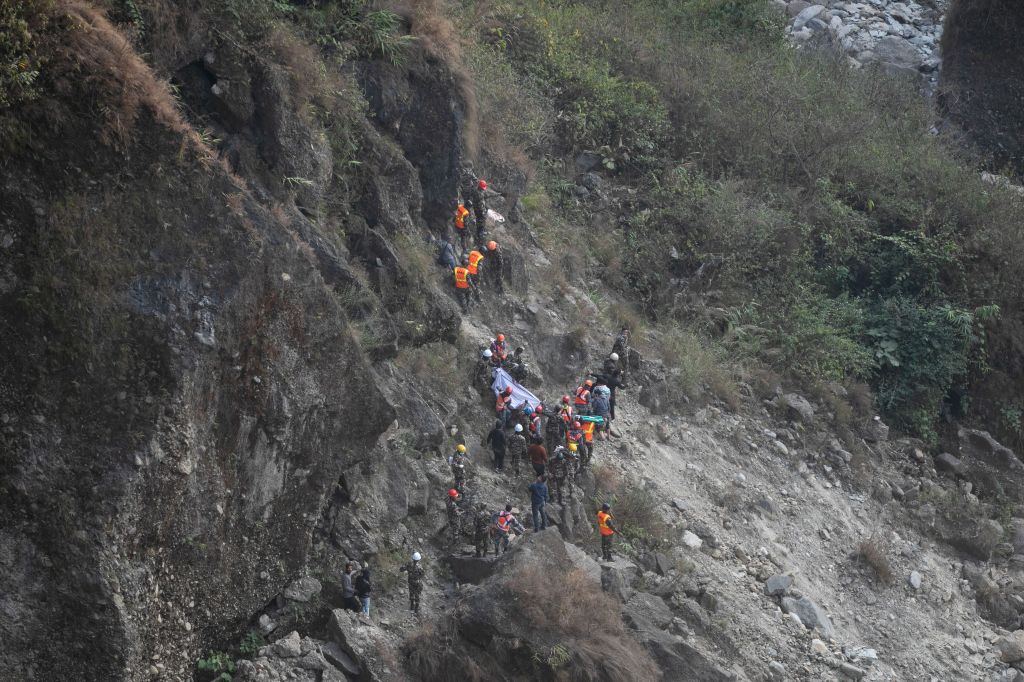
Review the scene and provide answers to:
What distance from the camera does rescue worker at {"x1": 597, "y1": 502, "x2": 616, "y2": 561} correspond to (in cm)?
1519

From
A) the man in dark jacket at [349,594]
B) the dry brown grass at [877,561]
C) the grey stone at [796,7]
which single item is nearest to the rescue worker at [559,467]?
the man in dark jacket at [349,594]

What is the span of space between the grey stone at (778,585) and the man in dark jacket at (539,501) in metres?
3.93

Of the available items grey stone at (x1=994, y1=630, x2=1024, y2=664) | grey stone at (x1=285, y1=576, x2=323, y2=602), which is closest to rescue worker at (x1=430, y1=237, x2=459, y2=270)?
grey stone at (x1=285, y1=576, x2=323, y2=602)

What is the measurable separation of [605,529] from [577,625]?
284 cm

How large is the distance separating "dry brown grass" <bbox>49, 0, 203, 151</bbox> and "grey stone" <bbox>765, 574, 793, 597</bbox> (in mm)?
11023

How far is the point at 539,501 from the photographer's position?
15148 mm

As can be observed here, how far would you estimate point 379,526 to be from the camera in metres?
13.8

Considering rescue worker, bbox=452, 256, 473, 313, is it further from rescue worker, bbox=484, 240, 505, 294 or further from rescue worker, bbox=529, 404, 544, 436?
rescue worker, bbox=529, 404, 544, 436

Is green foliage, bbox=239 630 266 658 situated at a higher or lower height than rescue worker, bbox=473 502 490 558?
higher

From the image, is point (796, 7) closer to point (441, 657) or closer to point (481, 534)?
point (481, 534)

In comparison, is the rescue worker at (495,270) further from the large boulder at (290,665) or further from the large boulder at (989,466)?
the large boulder at (989,466)

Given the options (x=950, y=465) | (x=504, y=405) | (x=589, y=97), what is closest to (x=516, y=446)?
(x=504, y=405)

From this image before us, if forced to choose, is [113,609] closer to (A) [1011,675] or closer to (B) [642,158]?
(A) [1011,675]

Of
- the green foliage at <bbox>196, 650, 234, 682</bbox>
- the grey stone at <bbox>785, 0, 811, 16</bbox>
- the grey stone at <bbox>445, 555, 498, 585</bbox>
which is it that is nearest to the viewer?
the green foliage at <bbox>196, 650, 234, 682</bbox>
